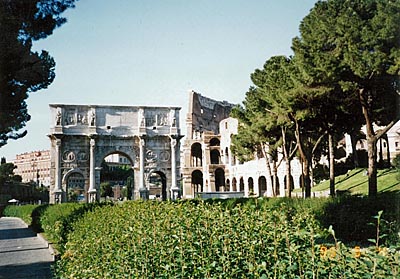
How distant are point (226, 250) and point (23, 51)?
25.2 feet

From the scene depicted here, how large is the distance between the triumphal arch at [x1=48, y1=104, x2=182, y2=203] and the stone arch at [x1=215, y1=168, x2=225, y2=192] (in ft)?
61.1

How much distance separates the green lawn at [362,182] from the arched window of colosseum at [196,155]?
26064mm

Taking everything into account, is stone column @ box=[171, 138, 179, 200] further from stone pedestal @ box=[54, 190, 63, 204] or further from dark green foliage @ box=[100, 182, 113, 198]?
Answer: dark green foliage @ box=[100, 182, 113, 198]

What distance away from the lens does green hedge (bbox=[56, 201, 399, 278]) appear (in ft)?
7.88

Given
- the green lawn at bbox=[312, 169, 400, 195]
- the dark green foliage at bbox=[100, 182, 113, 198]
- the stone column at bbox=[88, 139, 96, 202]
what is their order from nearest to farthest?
the green lawn at bbox=[312, 169, 400, 195], the stone column at bbox=[88, 139, 96, 202], the dark green foliage at bbox=[100, 182, 113, 198]

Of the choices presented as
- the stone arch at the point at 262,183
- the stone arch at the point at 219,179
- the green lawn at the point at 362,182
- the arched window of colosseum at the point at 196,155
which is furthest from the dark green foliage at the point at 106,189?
the green lawn at the point at 362,182

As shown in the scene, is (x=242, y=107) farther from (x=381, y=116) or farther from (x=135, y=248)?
(x=135, y=248)

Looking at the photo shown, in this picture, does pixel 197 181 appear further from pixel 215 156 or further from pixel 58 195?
pixel 58 195

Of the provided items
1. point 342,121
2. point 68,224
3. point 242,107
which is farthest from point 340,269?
point 242,107

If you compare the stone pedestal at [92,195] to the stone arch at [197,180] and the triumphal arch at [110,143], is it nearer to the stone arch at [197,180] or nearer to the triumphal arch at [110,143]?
the triumphal arch at [110,143]

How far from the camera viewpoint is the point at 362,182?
25.0 m

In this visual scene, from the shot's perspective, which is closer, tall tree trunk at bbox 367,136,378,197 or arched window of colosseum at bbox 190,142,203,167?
tall tree trunk at bbox 367,136,378,197

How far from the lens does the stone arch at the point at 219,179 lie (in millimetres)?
51303

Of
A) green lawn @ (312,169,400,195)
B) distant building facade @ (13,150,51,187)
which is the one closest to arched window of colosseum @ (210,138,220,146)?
green lawn @ (312,169,400,195)
